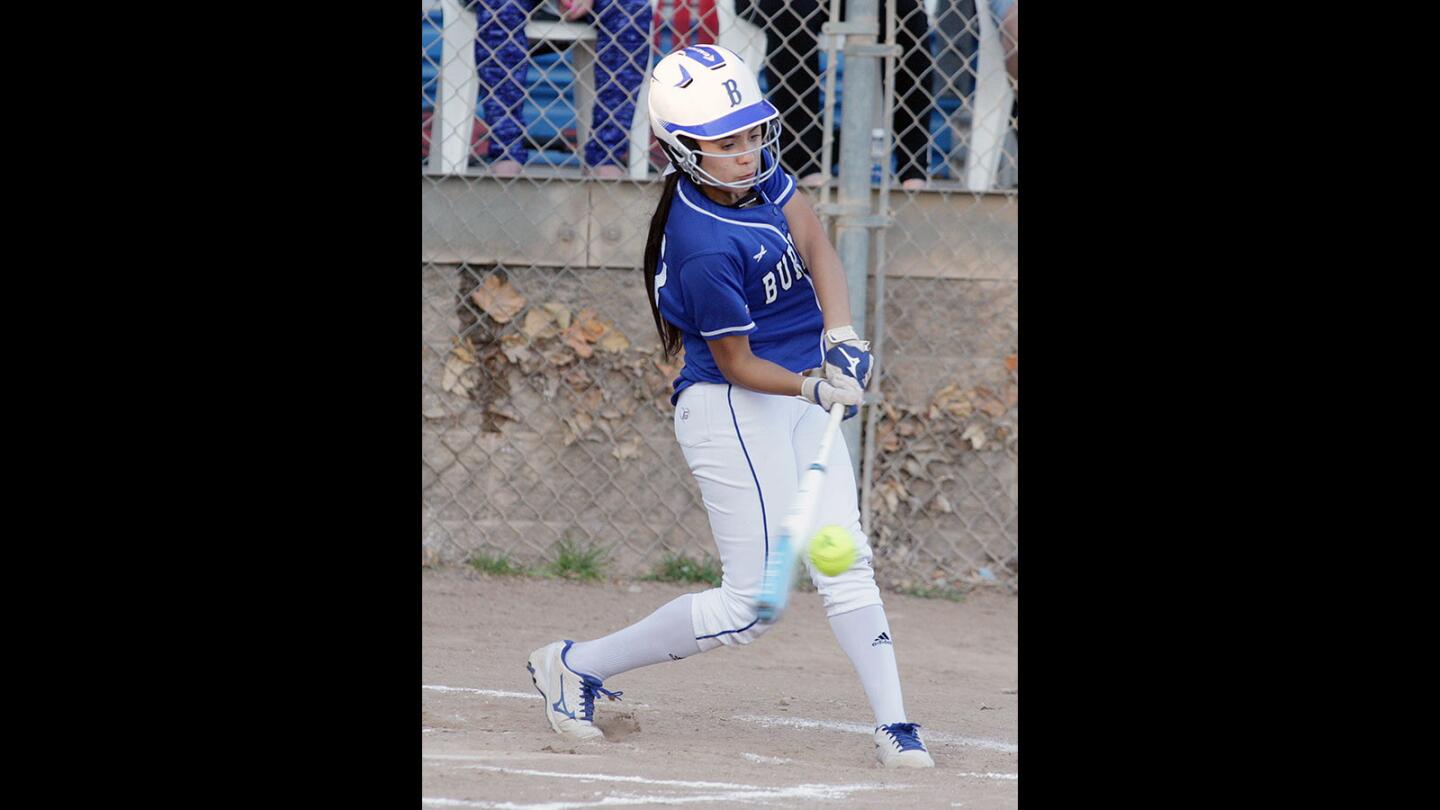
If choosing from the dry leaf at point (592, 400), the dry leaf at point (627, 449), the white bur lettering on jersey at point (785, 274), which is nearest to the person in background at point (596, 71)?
the dry leaf at point (592, 400)

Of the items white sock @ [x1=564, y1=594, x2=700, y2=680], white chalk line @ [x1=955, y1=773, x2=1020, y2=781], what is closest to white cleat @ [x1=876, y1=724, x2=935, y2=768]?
white chalk line @ [x1=955, y1=773, x2=1020, y2=781]

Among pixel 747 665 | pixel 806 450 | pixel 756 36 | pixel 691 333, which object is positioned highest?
pixel 756 36

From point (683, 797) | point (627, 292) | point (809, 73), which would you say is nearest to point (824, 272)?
point (683, 797)

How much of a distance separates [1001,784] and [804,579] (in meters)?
2.59

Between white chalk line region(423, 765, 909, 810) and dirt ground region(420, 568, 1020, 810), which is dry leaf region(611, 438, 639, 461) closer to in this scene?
dirt ground region(420, 568, 1020, 810)

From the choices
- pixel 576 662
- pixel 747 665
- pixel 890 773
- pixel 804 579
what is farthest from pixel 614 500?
pixel 890 773

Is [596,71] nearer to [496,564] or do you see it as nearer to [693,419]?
[496,564]

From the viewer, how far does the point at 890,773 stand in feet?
12.4

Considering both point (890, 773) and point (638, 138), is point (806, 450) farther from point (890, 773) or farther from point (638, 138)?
point (638, 138)

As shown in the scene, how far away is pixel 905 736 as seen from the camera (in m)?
3.89

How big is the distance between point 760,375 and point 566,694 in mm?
999

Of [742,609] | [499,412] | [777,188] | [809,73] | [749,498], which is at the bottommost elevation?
[742,609]

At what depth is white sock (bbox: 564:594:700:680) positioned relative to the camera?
159 inches

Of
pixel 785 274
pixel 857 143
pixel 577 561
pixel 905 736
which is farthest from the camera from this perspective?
pixel 577 561
